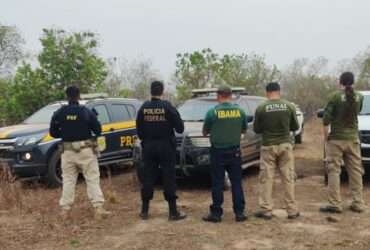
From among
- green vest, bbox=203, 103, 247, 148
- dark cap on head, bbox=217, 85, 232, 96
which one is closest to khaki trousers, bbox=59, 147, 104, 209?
green vest, bbox=203, 103, 247, 148

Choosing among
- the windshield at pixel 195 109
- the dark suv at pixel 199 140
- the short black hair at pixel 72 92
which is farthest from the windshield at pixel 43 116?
the short black hair at pixel 72 92

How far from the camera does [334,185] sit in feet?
22.1

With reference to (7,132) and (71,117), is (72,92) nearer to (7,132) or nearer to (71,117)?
(71,117)

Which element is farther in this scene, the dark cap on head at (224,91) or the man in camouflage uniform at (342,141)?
the man in camouflage uniform at (342,141)

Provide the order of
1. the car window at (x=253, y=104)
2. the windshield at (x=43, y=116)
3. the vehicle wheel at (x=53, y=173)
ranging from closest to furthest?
the vehicle wheel at (x=53, y=173) < the car window at (x=253, y=104) < the windshield at (x=43, y=116)

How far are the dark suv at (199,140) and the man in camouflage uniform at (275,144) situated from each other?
1.70m

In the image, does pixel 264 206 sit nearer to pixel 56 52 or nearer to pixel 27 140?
pixel 27 140

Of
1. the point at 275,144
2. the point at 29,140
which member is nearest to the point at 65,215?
the point at 29,140

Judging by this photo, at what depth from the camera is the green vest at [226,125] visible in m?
6.35

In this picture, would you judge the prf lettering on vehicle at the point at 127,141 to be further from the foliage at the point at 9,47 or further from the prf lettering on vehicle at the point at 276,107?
the foliage at the point at 9,47

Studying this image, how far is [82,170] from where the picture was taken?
673 centimetres

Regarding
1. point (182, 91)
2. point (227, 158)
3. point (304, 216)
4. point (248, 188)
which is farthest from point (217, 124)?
point (182, 91)

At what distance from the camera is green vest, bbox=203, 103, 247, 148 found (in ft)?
20.8

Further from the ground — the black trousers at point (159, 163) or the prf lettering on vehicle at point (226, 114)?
the prf lettering on vehicle at point (226, 114)
